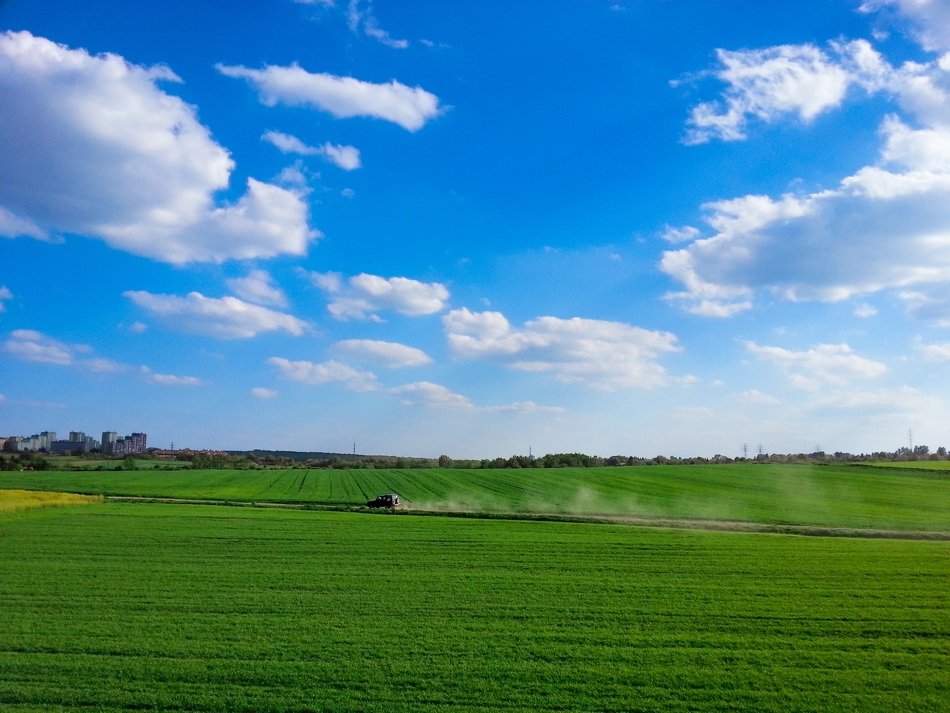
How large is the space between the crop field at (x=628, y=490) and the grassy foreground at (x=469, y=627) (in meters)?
28.6

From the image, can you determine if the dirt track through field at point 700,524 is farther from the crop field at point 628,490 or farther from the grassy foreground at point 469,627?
the grassy foreground at point 469,627

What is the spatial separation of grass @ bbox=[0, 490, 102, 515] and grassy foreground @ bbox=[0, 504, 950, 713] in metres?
22.3

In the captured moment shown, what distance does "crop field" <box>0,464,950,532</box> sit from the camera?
2454 inches

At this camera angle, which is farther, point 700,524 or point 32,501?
point 32,501

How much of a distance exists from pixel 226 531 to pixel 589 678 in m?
29.6

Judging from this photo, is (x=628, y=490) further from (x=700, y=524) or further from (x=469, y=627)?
(x=469, y=627)

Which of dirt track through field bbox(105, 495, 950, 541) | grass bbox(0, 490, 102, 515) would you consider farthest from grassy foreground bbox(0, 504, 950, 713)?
grass bbox(0, 490, 102, 515)

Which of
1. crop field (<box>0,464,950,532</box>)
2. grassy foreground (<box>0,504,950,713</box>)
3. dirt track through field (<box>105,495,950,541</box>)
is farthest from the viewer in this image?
crop field (<box>0,464,950,532</box>)

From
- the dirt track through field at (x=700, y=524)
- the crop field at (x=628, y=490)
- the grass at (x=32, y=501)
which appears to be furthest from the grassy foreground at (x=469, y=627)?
the crop field at (x=628, y=490)

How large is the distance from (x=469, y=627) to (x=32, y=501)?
52.4m

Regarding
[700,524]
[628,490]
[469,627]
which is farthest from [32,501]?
[628,490]

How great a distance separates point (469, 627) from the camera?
20.2 metres

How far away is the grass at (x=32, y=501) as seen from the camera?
175 ft

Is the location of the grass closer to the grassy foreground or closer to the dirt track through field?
the dirt track through field
